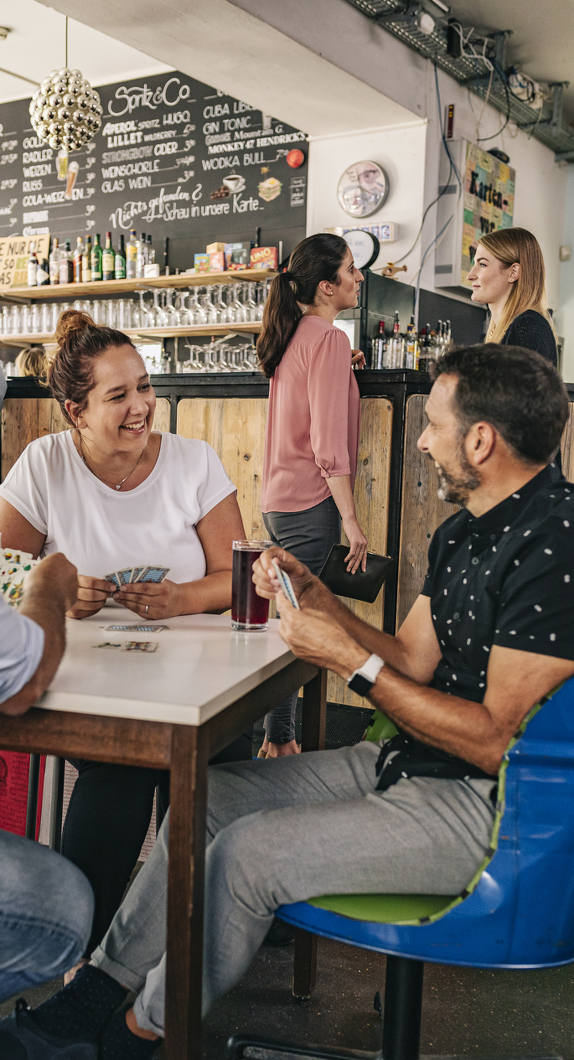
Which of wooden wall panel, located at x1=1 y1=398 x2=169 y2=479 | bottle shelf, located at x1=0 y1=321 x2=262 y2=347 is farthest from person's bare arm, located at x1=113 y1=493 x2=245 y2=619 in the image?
bottle shelf, located at x1=0 y1=321 x2=262 y2=347

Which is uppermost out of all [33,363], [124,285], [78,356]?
[124,285]

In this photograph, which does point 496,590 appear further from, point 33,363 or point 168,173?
point 168,173

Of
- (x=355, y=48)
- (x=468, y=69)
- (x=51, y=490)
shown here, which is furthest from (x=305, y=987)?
(x=468, y=69)

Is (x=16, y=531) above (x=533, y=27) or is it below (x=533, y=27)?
below

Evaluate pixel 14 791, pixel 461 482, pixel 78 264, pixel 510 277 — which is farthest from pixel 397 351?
pixel 461 482

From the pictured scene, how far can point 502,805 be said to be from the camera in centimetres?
118

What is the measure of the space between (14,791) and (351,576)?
4.30ft

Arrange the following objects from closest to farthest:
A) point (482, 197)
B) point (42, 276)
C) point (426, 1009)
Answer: point (426, 1009)
point (482, 197)
point (42, 276)

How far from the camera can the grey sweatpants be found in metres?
1.23

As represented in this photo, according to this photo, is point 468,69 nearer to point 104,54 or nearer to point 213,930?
point 104,54

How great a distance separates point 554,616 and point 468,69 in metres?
5.33

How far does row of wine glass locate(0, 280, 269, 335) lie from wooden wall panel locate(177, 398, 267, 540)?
1.85m

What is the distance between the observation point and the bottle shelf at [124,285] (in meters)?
5.93

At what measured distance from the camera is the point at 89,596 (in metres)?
1.66
